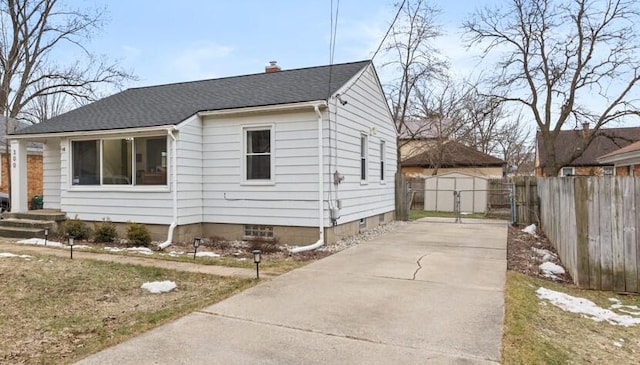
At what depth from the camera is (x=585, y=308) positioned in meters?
5.19

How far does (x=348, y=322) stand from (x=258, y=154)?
245 inches

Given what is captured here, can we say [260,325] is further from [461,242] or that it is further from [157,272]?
[461,242]

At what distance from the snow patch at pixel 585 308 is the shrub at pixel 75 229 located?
33.0 ft

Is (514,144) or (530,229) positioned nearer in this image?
(530,229)

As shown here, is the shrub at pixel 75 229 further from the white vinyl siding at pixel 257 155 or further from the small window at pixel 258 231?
the white vinyl siding at pixel 257 155

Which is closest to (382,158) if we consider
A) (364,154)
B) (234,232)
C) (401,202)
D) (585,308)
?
(364,154)

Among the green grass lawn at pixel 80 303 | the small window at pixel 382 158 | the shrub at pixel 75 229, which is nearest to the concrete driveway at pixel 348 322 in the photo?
the green grass lawn at pixel 80 303

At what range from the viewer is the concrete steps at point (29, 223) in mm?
10484

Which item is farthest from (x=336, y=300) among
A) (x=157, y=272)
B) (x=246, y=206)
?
(x=246, y=206)

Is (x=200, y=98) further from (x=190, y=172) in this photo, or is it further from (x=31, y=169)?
(x=31, y=169)

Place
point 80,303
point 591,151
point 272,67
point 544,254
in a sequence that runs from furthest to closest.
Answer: point 591,151 < point 272,67 < point 544,254 < point 80,303

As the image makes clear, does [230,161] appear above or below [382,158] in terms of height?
below

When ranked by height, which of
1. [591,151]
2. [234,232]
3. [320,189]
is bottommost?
[234,232]

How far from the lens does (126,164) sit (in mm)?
10500
